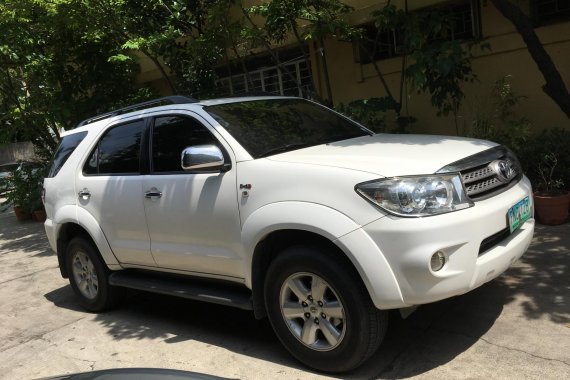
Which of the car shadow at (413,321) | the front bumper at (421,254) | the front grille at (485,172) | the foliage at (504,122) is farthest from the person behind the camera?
the foliage at (504,122)

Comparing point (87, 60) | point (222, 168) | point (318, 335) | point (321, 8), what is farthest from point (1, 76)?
point (318, 335)

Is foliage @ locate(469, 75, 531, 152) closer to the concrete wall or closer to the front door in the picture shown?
the concrete wall

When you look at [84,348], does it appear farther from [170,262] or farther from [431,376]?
[431,376]

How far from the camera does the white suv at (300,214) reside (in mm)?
3115

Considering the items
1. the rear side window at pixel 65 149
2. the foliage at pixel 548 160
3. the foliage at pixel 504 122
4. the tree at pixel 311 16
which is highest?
the tree at pixel 311 16

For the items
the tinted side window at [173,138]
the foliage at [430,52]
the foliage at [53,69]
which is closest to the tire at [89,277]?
the tinted side window at [173,138]

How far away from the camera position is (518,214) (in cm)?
360

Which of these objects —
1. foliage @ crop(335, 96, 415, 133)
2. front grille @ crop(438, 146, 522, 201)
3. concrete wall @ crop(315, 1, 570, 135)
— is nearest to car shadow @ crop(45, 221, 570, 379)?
front grille @ crop(438, 146, 522, 201)

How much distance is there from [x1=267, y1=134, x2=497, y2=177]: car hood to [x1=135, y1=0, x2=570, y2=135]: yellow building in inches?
118

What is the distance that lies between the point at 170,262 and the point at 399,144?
6.66ft

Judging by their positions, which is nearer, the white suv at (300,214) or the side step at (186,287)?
the white suv at (300,214)

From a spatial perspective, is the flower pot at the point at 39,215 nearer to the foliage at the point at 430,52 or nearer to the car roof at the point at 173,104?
the car roof at the point at 173,104

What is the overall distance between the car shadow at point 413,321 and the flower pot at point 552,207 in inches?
13.6

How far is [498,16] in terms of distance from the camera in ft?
24.1
